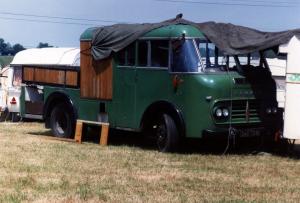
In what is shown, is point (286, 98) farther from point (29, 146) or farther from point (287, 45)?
point (29, 146)

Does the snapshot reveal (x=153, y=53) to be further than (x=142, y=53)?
No

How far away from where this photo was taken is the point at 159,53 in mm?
12719

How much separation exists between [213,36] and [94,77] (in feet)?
9.87

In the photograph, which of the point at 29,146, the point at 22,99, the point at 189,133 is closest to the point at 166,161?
the point at 189,133

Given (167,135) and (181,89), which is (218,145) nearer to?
(167,135)

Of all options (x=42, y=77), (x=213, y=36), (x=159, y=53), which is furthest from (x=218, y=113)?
(x=42, y=77)

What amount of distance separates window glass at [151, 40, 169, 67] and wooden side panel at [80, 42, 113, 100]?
50.9 inches

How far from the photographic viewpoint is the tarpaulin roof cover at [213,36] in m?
12.3

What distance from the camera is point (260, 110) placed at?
12617mm

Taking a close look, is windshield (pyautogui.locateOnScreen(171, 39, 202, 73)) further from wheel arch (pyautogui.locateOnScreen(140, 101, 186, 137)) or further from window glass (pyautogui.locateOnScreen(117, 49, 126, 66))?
window glass (pyautogui.locateOnScreen(117, 49, 126, 66))

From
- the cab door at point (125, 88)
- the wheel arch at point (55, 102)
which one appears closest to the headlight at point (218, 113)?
the cab door at point (125, 88)

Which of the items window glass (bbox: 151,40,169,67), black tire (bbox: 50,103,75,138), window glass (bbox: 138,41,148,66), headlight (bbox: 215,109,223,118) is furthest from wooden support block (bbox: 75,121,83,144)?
headlight (bbox: 215,109,223,118)

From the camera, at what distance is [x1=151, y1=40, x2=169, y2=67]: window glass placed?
41.3ft

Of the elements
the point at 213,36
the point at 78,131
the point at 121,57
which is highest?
the point at 213,36
